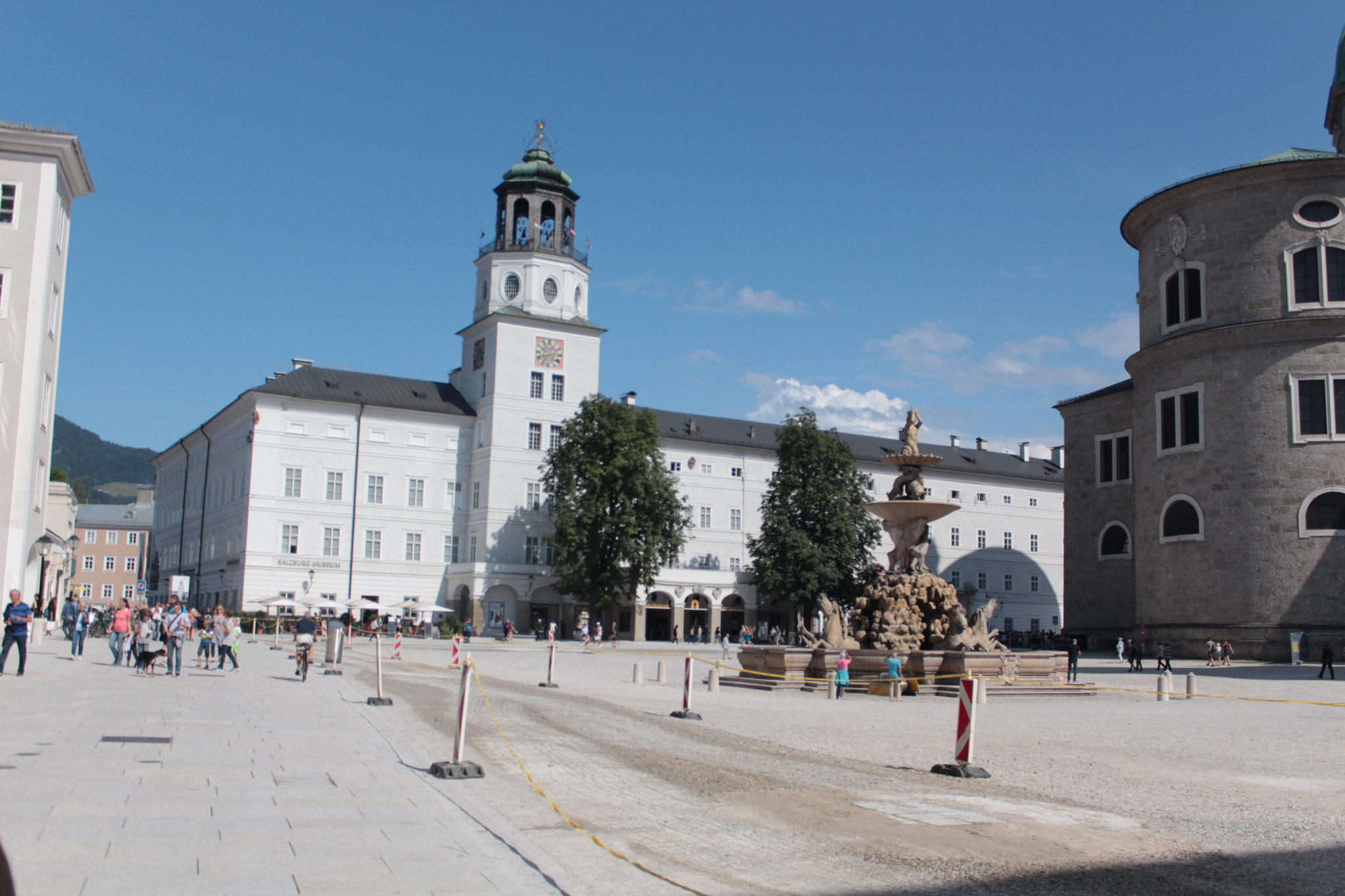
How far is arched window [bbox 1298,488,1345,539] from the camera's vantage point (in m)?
42.7

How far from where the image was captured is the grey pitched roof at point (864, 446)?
8031 cm

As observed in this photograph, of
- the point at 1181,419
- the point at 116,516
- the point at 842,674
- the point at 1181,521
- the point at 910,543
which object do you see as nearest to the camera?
the point at 842,674

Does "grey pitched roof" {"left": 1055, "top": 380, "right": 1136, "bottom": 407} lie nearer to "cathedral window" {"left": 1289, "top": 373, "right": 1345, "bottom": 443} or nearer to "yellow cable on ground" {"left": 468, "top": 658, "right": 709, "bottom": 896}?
"cathedral window" {"left": 1289, "top": 373, "right": 1345, "bottom": 443}

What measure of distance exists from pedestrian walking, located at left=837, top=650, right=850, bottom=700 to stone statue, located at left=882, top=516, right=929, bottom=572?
484cm

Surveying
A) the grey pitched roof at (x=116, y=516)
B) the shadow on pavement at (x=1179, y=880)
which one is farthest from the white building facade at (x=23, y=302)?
the grey pitched roof at (x=116, y=516)

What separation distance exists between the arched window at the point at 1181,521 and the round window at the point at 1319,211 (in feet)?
38.3

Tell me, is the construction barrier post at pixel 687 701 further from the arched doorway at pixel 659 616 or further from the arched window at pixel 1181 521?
the arched doorway at pixel 659 616

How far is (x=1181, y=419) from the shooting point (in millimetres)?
47375

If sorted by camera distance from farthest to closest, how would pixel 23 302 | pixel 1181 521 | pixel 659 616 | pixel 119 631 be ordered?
pixel 659 616, pixel 1181 521, pixel 23 302, pixel 119 631

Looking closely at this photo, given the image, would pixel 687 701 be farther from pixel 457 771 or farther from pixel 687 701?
pixel 457 771

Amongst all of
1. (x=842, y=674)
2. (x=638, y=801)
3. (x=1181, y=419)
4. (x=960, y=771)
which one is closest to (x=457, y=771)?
(x=638, y=801)

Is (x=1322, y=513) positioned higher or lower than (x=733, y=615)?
higher

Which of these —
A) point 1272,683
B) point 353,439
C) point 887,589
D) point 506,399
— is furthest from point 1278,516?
point 353,439

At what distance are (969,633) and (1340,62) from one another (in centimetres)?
4508
